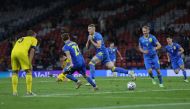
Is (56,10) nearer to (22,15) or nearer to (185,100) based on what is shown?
(22,15)

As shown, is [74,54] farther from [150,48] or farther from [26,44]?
[150,48]

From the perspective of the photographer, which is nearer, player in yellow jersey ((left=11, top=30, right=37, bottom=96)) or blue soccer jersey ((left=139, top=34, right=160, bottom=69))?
player in yellow jersey ((left=11, top=30, right=37, bottom=96))

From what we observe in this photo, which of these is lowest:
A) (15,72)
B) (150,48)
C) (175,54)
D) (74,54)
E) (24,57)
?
(15,72)

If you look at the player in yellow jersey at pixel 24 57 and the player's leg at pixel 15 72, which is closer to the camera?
the player in yellow jersey at pixel 24 57

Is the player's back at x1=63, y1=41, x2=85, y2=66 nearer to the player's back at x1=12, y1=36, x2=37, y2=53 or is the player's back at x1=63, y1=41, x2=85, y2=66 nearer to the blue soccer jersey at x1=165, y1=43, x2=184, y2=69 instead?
the player's back at x1=12, y1=36, x2=37, y2=53

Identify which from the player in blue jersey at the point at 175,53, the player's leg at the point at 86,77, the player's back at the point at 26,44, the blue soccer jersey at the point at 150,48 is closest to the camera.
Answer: the player's back at the point at 26,44

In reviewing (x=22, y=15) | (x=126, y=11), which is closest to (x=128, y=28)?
(x=126, y=11)

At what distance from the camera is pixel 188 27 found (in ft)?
151

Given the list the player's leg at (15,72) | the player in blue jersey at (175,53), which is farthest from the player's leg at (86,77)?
the player in blue jersey at (175,53)

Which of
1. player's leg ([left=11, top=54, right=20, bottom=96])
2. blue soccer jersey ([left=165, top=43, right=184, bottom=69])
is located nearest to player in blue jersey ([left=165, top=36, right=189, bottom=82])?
blue soccer jersey ([left=165, top=43, right=184, bottom=69])

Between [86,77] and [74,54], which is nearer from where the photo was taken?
[86,77]

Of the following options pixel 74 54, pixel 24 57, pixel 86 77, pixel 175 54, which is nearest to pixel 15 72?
pixel 24 57

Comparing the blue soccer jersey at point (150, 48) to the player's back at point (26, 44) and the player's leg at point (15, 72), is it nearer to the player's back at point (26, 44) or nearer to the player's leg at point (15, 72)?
the player's back at point (26, 44)

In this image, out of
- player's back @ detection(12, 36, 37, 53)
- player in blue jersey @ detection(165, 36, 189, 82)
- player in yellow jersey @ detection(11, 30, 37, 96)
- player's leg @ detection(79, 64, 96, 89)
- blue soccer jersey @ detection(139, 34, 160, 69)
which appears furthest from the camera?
player in blue jersey @ detection(165, 36, 189, 82)
